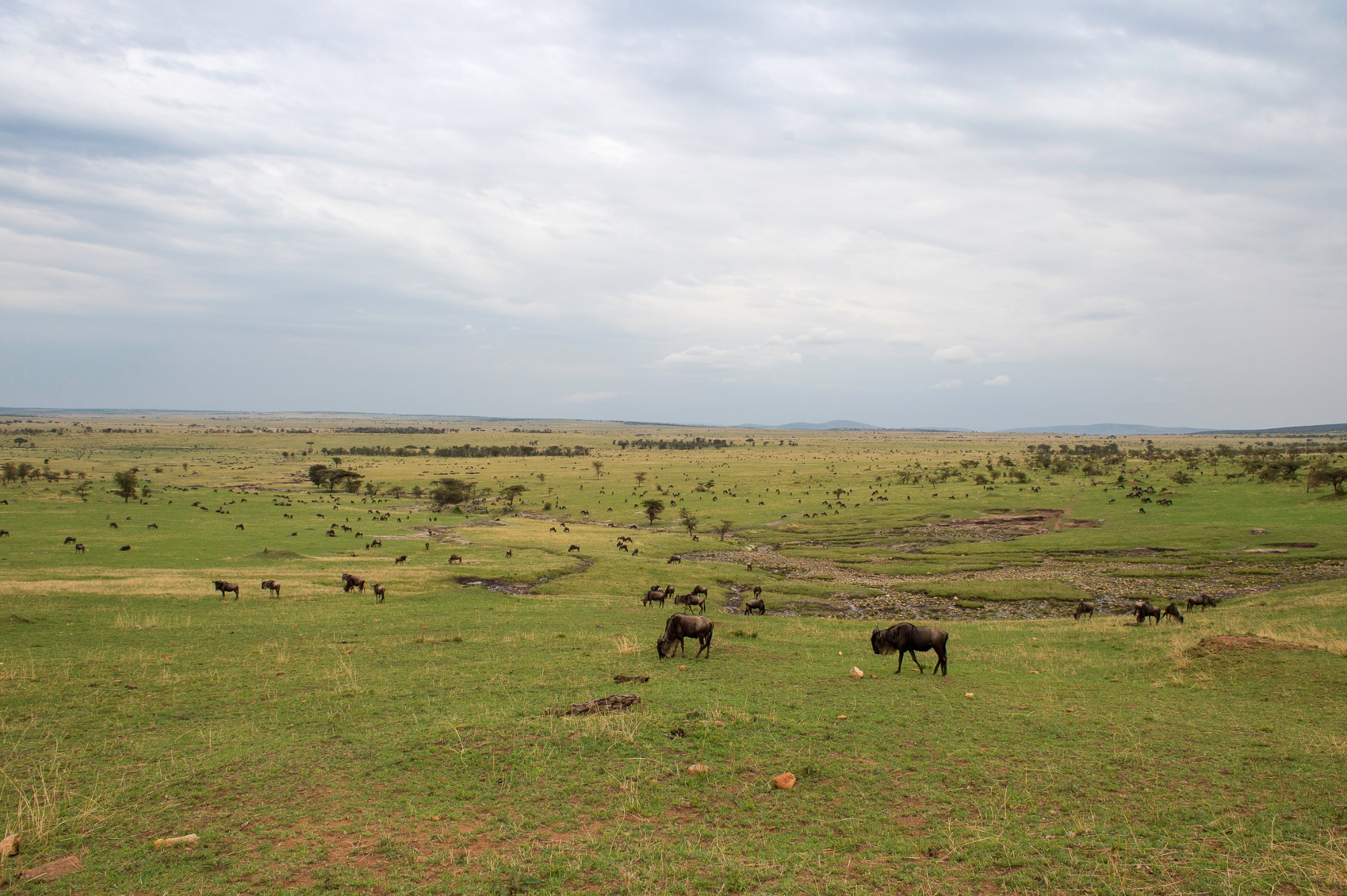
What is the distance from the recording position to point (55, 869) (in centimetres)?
827

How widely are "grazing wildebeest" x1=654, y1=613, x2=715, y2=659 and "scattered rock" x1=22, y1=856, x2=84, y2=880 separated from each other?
13.4m

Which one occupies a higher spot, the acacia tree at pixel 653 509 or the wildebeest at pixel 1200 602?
the wildebeest at pixel 1200 602

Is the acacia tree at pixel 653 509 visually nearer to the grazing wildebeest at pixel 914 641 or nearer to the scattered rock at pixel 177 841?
the grazing wildebeest at pixel 914 641

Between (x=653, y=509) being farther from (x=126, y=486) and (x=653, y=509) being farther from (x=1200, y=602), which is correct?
(x=126, y=486)

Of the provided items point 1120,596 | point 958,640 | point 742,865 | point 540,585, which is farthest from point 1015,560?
point 742,865

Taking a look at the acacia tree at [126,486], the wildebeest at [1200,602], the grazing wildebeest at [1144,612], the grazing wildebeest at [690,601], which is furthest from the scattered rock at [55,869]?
the acacia tree at [126,486]

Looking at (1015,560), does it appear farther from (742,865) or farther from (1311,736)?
(742,865)

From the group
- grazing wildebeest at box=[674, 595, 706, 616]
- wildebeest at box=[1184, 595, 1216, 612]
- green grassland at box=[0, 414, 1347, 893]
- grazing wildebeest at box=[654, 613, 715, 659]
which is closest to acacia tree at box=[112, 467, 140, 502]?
green grassland at box=[0, 414, 1347, 893]

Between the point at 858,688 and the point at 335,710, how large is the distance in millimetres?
12442

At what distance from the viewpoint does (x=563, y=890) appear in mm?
7820

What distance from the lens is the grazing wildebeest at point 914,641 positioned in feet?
58.2

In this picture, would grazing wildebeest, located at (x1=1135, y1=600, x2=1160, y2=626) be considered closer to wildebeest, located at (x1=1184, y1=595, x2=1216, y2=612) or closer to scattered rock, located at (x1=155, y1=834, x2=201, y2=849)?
wildebeest, located at (x1=1184, y1=595, x2=1216, y2=612)

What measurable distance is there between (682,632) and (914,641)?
262 inches

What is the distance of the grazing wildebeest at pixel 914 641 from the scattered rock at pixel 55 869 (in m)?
16.9
